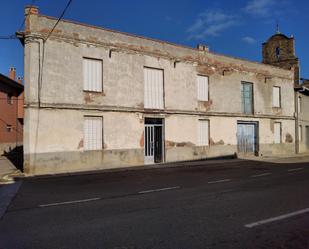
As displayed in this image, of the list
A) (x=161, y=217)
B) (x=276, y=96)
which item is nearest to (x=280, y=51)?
(x=276, y=96)

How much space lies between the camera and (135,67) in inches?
824

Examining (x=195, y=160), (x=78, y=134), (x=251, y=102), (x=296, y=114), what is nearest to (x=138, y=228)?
(x=78, y=134)

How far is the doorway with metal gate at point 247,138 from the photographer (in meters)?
27.2

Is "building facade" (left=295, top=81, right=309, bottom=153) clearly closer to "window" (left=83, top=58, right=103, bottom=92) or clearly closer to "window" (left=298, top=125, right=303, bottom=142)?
"window" (left=298, top=125, right=303, bottom=142)

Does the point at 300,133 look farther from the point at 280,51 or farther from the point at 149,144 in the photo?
the point at 149,144

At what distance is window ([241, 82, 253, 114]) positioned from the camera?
2764 centimetres

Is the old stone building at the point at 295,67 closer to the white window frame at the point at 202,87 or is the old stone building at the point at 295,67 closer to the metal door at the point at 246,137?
the metal door at the point at 246,137

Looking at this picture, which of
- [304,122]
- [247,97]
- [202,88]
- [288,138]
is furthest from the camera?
[304,122]

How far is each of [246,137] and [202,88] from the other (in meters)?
5.99

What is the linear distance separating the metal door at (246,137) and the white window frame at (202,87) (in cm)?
422

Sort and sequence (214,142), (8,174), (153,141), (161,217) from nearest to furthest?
(161,217) → (8,174) → (153,141) → (214,142)

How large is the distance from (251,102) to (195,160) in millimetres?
8007

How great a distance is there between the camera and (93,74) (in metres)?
19.2

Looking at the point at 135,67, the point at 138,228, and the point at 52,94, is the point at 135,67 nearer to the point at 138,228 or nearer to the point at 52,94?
the point at 52,94
